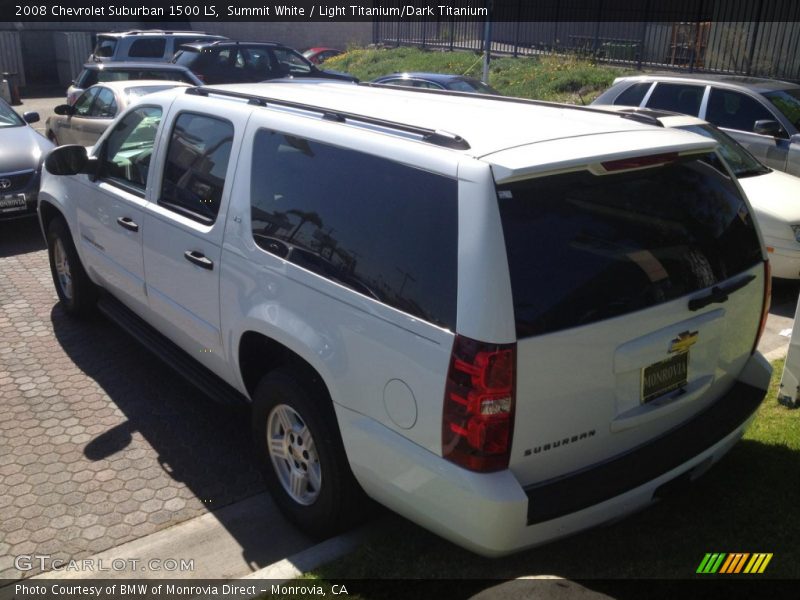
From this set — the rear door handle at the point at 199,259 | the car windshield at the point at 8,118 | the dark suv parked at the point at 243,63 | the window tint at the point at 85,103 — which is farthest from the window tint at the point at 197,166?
the dark suv parked at the point at 243,63

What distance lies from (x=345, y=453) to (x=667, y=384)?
54.1 inches

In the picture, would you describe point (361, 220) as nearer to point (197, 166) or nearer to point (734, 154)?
point (197, 166)

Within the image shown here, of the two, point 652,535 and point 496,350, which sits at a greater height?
point 496,350

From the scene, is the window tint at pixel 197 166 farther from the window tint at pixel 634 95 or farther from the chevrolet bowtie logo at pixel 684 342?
the window tint at pixel 634 95

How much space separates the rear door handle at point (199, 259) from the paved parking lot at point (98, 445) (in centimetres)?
86

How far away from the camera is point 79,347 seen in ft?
20.0

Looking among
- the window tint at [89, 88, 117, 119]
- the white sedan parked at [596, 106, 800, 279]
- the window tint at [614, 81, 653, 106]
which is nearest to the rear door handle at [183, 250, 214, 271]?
the white sedan parked at [596, 106, 800, 279]

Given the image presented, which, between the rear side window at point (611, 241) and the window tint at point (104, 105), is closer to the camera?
the rear side window at point (611, 241)

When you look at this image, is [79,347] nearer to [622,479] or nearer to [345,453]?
[345,453]

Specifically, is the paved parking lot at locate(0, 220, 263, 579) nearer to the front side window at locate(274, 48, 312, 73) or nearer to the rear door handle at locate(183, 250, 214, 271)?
the rear door handle at locate(183, 250, 214, 271)

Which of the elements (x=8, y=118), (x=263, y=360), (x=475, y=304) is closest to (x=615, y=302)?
(x=475, y=304)

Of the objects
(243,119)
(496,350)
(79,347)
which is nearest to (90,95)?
(79,347)

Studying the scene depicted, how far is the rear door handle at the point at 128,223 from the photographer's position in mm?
4828

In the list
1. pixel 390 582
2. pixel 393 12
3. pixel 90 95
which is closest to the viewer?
pixel 390 582
